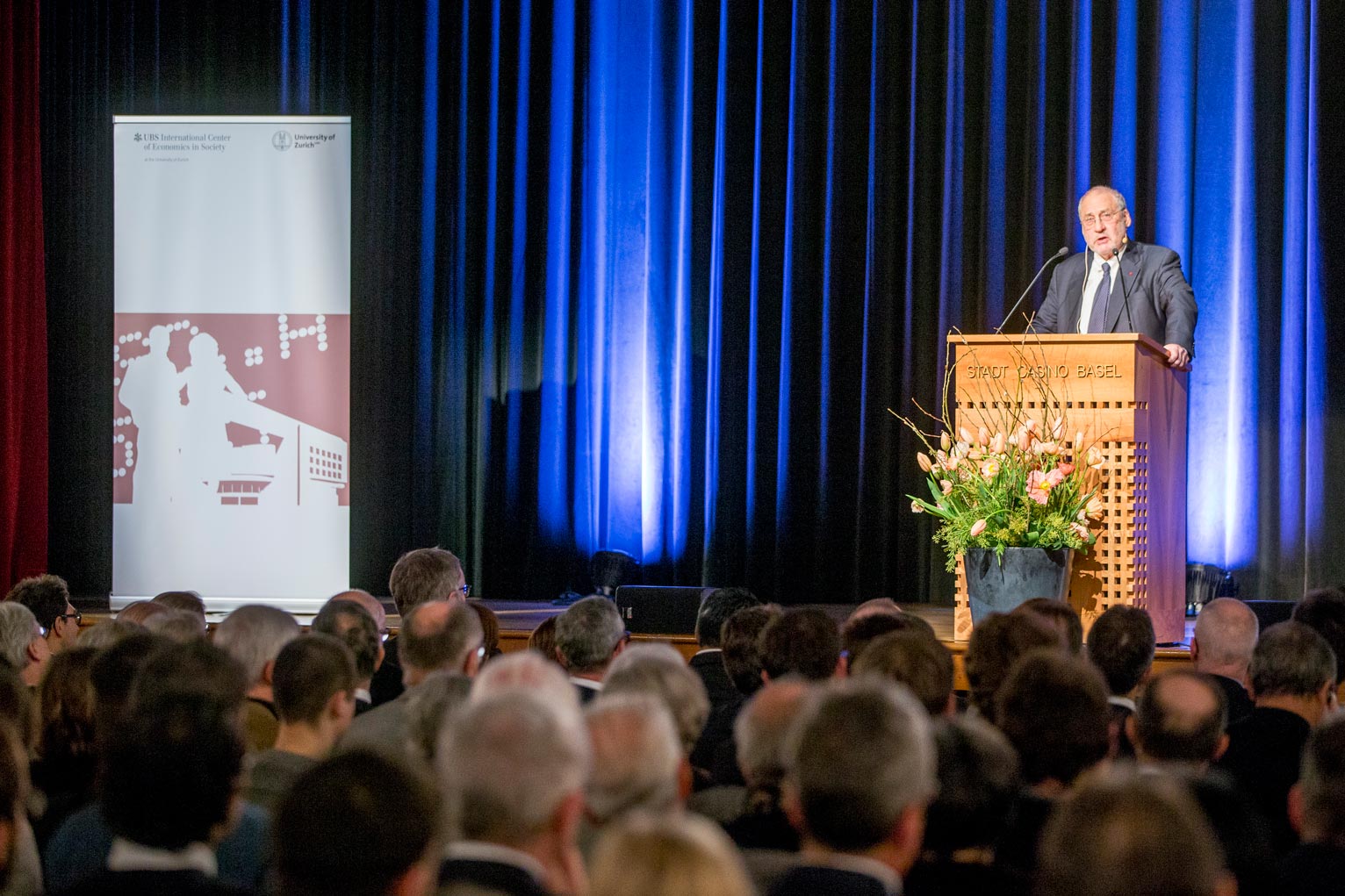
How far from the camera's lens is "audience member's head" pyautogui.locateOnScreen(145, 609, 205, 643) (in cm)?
338

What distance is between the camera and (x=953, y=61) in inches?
299

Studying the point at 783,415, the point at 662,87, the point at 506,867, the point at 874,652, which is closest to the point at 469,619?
the point at 874,652

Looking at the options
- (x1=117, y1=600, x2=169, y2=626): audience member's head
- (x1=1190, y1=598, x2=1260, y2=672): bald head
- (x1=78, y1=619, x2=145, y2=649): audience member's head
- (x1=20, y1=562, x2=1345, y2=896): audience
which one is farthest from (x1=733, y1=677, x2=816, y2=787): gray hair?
(x1=117, y1=600, x2=169, y2=626): audience member's head

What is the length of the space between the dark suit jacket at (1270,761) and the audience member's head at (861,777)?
3.99 feet

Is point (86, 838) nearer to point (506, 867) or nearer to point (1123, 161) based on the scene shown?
point (506, 867)

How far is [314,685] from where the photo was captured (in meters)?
2.64

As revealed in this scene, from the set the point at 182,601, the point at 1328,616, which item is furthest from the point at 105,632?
the point at 1328,616

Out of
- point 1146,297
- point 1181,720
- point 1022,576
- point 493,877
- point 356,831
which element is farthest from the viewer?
point 1146,297

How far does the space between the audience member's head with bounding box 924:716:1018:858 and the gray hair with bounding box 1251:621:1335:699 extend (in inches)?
45.5

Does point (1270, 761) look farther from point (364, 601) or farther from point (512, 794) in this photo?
point (364, 601)

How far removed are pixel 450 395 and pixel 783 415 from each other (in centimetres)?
183

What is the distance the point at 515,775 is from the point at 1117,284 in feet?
15.5

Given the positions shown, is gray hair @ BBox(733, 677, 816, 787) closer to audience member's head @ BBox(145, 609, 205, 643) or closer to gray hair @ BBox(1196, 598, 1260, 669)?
audience member's head @ BBox(145, 609, 205, 643)

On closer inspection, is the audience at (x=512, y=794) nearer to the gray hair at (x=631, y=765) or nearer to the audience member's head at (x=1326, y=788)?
the gray hair at (x=631, y=765)
